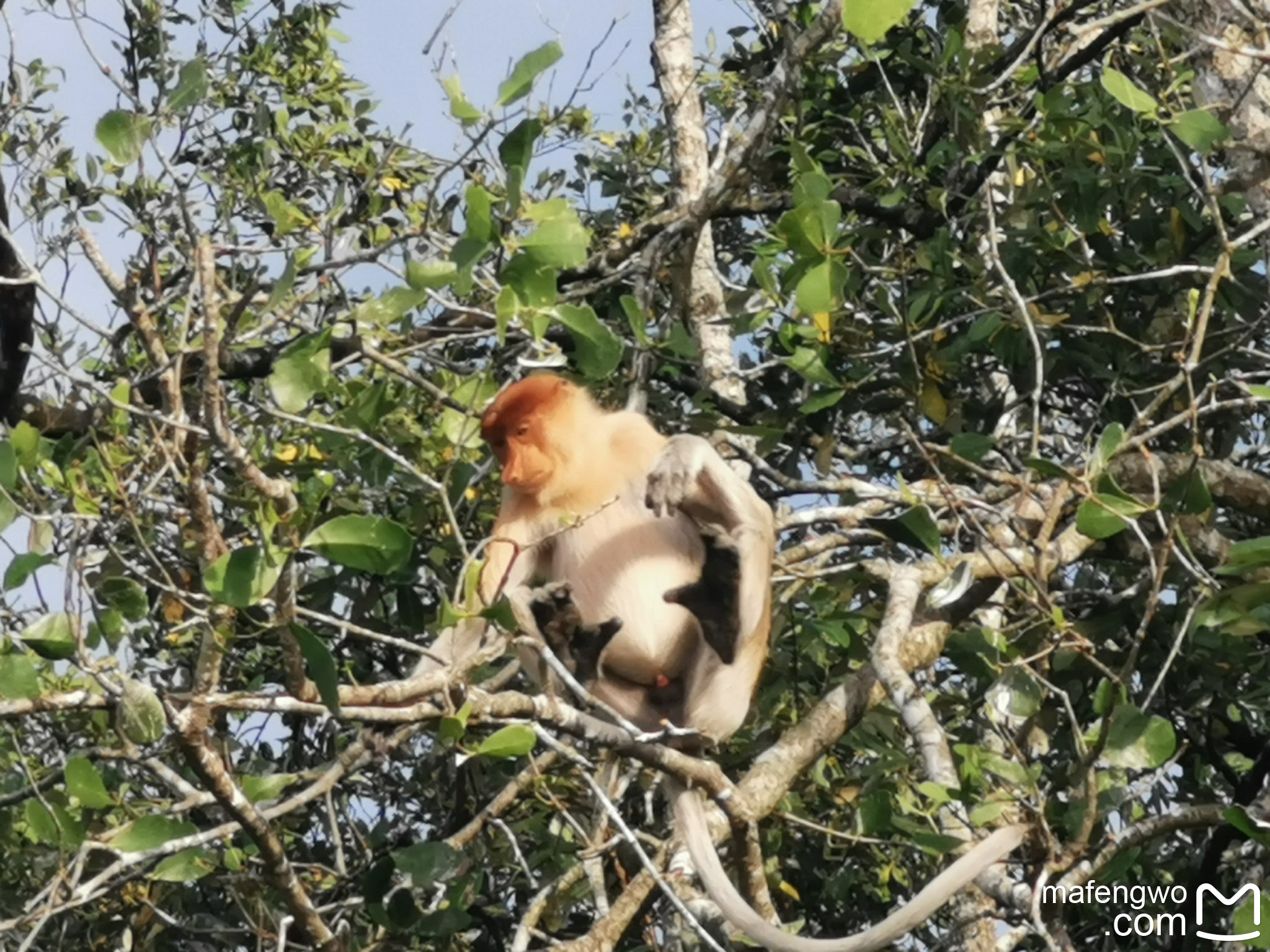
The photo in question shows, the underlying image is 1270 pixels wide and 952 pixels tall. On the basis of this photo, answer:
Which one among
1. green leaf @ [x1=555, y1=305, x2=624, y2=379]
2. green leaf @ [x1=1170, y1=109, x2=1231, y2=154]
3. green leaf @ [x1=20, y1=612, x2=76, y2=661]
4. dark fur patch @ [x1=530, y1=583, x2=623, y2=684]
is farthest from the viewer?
dark fur patch @ [x1=530, y1=583, x2=623, y2=684]

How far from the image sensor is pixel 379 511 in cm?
436

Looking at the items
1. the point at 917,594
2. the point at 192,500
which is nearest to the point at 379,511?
the point at 917,594

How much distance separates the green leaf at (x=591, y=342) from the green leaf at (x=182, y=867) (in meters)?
0.95

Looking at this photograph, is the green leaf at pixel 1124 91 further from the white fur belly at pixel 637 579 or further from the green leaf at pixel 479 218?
the white fur belly at pixel 637 579

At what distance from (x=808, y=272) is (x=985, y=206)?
2.09ft

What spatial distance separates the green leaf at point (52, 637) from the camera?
230 centimetres

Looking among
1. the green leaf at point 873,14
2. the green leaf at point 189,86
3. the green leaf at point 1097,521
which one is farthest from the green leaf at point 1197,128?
the green leaf at point 189,86

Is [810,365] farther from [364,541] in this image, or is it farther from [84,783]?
[84,783]

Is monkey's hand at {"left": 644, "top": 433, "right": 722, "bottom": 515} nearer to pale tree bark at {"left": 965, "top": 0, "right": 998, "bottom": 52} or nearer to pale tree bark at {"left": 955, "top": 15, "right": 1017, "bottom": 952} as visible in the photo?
pale tree bark at {"left": 955, "top": 15, "right": 1017, "bottom": 952}

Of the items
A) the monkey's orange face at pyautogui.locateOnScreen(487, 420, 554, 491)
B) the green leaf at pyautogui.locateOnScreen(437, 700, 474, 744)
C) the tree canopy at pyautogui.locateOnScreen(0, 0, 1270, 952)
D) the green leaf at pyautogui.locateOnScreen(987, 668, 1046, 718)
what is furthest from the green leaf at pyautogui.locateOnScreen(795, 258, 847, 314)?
the monkey's orange face at pyautogui.locateOnScreen(487, 420, 554, 491)

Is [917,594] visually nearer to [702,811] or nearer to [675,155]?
[702,811]

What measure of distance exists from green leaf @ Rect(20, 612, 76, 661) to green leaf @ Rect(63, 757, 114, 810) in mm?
185

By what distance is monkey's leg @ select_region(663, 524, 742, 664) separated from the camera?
3.59 m

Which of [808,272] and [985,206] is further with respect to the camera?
[985,206]
